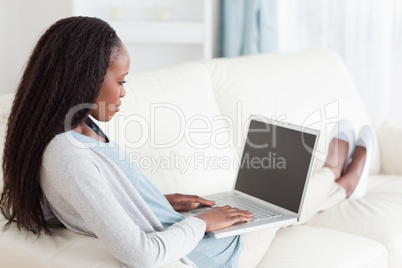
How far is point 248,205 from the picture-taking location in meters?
1.77

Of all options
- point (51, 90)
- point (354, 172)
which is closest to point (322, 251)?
point (354, 172)

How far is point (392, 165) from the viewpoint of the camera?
254cm

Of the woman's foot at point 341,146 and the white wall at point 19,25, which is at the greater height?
the white wall at point 19,25

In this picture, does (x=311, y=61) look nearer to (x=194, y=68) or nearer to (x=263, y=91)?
(x=263, y=91)

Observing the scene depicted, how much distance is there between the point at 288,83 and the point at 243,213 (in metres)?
0.93

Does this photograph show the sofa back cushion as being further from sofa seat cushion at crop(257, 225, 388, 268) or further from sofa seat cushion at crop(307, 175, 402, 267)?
sofa seat cushion at crop(257, 225, 388, 268)

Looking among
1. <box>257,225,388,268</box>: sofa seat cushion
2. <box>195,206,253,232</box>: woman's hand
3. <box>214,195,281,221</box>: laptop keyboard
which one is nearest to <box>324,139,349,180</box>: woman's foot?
<box>257,225,388,268</box>: sofa seat cushion

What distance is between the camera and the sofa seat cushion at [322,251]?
164cm

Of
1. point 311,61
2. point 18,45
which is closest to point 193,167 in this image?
point 311,61

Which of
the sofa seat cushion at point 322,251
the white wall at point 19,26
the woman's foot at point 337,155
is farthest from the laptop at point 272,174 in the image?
the white wall at point 19,26

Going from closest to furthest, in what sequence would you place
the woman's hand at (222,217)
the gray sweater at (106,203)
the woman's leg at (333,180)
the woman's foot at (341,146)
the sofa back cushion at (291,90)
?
1. the gray sweater at (106,203)
2. the woman's hand at (222,217)
3. the woman's leg at (333,180)
4. the sofa back cushion at (291,90)
5. the woman's foot at (341,146)

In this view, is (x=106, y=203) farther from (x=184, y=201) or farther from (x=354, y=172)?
(x=354, y=172)

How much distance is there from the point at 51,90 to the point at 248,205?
0.76m

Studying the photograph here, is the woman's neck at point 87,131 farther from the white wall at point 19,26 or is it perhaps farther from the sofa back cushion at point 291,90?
the white wall at point 19,26
